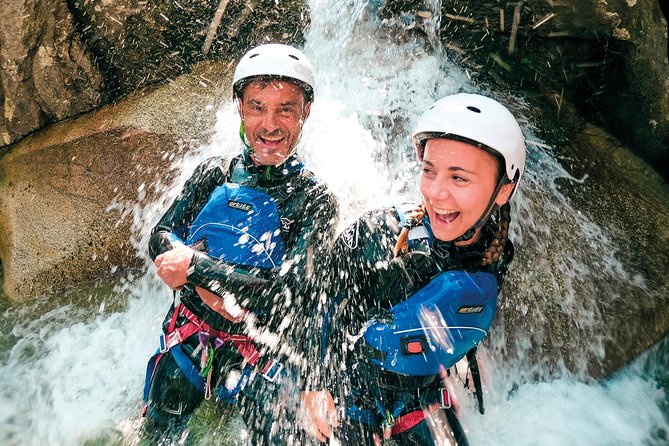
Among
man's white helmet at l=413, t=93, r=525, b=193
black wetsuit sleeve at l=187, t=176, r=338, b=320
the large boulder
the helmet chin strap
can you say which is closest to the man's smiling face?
black wetsuit sleeve at l=187, t=176, r=338, b=320

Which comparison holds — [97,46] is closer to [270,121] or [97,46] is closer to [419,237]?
[270,121]

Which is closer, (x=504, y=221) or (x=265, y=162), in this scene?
(x=504, y=221)

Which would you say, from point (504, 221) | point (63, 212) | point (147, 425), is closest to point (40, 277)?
point (63, 212)

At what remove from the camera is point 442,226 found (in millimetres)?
2641

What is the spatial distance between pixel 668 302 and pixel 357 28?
190 inches

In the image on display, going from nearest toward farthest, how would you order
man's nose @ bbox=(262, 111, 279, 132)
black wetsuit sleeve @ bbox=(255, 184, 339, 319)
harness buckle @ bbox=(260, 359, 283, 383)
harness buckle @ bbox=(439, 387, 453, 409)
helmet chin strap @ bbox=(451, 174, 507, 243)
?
helmet chin strap @ bbox=(451, 174, 507, 243) → harness buckle @ bbox=(439, 387, 453, 409) → black wetsuit sleeve @ bbox=(255, 184, 339, 319) → harness buckle @ bbox=(260, 359, 283, 383) → man's nose @ bbox=(262, 111, 279, 132)

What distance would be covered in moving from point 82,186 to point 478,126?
14.1ft

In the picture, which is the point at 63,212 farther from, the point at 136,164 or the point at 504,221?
the point at 504,221

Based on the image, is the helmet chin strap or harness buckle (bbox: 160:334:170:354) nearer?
the helmet chin strap

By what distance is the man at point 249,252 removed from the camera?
290 cm

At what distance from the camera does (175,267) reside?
2.84 metres

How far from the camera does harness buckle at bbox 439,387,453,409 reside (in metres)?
2.74

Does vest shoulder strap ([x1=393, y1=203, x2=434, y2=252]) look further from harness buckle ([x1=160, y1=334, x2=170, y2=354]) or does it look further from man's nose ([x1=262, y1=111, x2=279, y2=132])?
harness buckle ([x1=160, y1=334, x2=170, y2=354])

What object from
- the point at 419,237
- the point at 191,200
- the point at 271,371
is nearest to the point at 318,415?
the point at 271,371
